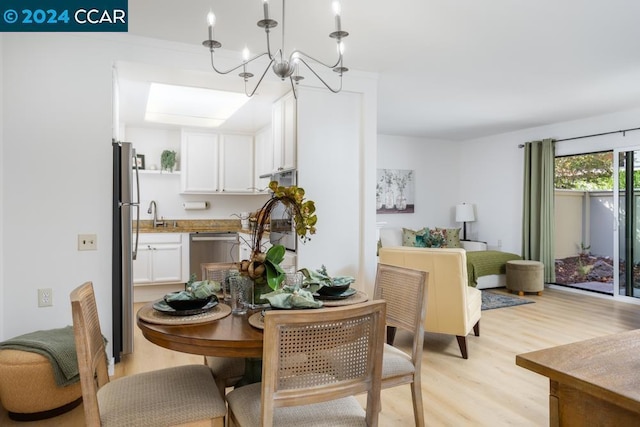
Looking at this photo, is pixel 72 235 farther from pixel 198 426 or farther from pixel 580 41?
pixel 580 41

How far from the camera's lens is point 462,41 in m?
3.19

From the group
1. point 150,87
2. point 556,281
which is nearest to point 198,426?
point 150,87

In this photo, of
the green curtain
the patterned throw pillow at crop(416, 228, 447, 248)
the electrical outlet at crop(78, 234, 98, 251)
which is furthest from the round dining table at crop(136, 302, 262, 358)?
the green curtain

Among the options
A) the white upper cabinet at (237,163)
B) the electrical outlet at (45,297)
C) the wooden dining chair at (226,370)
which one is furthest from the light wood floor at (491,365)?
the white upper cabinet at (237,163)

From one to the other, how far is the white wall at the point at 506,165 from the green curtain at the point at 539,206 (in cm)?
22

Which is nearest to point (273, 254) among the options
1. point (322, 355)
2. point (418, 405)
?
point (322, 355)

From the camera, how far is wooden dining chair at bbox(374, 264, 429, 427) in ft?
6.61

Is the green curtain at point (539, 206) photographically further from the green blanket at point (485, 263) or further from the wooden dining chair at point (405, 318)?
the wooden dining chair at point (405, 318)

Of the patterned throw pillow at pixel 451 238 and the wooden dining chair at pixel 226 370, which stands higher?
the patterned throw pillow at pixel 451 238

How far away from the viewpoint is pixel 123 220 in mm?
3195

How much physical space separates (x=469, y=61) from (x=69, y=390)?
3829mm

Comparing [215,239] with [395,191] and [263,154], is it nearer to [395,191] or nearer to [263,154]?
[263,154]

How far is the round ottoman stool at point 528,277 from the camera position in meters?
5.75

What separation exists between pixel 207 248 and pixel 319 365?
178 inches
